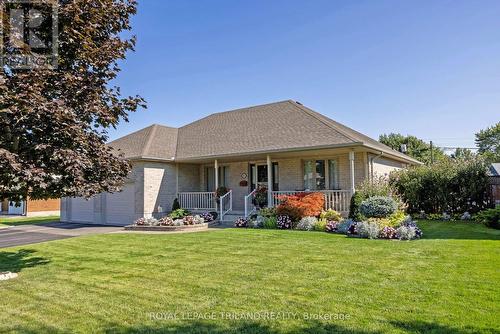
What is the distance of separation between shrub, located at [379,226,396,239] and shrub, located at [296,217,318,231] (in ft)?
9.65

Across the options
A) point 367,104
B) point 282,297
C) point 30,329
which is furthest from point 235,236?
point 367,104

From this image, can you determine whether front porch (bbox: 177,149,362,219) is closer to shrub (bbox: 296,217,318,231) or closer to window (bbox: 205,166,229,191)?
window (bbox: 205,166,229,191)

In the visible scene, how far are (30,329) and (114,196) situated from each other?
50.4ft

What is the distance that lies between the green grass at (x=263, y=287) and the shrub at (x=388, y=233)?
760 millimetres

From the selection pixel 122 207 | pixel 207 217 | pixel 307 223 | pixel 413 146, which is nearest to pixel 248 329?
pixel 307 223

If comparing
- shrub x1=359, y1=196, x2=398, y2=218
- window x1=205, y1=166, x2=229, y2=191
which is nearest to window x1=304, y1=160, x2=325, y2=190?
shrub x1=359, y1=196, x2=398, y2=218

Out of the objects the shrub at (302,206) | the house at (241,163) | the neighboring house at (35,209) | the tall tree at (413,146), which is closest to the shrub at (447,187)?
the house at (241,163)

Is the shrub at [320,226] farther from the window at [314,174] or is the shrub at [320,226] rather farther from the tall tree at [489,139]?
the tall tree at [489,139]

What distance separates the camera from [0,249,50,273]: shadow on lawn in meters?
8.09

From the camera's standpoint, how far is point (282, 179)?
17.3 m

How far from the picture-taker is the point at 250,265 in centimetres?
724

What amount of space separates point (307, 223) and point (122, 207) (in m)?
10.8

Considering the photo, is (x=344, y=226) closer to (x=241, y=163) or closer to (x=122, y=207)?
(x=241, y=163)

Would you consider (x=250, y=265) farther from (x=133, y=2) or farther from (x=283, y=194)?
(x=283, y=194)
